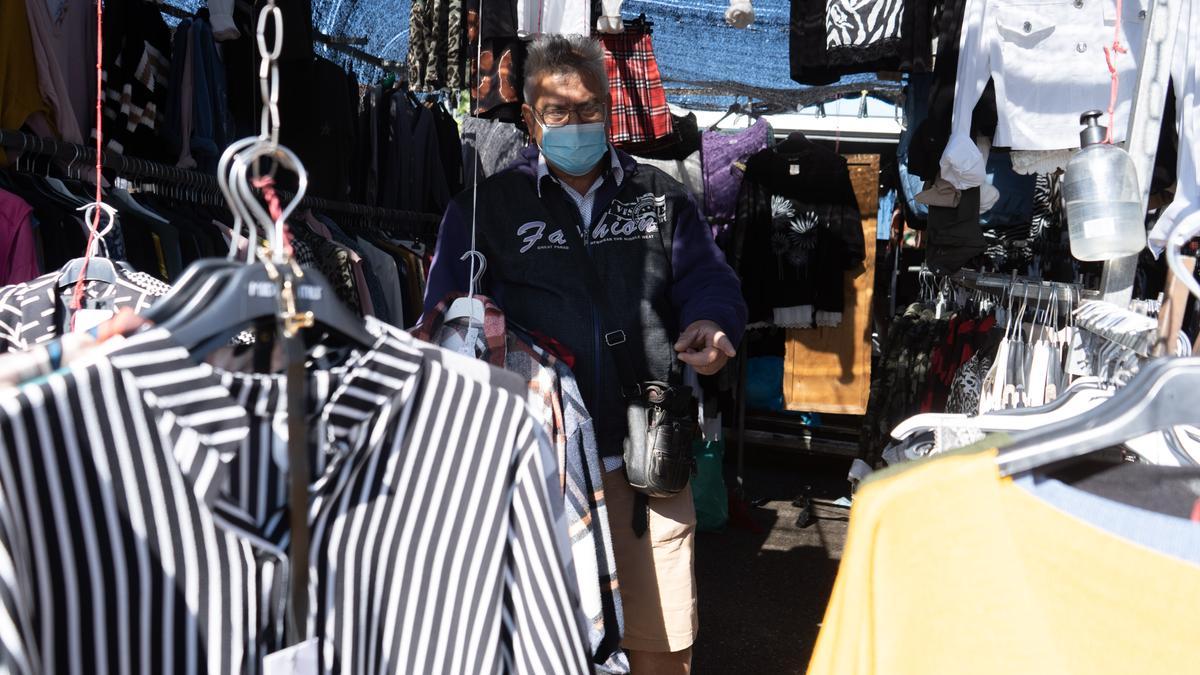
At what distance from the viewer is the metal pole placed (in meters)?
1.34

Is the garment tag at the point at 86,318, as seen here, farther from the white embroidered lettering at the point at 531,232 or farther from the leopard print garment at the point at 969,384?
the leopard print garment at the point at 969,384

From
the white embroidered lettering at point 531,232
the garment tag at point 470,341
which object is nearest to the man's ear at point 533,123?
the white embroidered lettering at point 531,232

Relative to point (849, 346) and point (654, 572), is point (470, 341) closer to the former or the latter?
point (654, 572)

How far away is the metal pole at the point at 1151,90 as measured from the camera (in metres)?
1.34

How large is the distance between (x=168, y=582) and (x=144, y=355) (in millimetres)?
221

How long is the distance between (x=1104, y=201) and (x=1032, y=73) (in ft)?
4.93

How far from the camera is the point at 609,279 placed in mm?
1910

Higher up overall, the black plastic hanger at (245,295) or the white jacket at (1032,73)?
the white jacket at (1032,73)

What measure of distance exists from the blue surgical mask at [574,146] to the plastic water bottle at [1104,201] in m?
1.05

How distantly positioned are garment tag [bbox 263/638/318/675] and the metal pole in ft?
4.70

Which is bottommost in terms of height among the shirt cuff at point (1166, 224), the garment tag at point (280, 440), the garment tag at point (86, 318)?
the garment tag at point (280, 440)

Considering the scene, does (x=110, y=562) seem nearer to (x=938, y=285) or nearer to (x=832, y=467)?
(x=938, y=285)

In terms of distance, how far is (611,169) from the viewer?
200cm

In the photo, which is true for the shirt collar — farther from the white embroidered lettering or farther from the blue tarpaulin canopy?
the blue tarpaulin canopy
